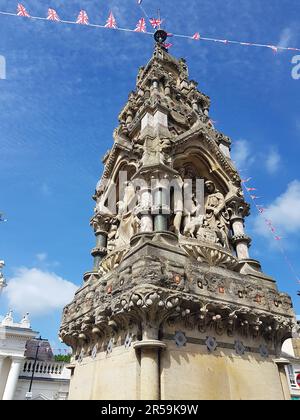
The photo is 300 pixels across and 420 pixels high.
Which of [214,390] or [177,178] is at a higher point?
[177,178]

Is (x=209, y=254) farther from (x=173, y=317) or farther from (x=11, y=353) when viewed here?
(x=11, y=353)

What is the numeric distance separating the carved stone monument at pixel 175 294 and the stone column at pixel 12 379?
17.5 meters

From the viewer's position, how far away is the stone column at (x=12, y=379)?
2162 centimetres

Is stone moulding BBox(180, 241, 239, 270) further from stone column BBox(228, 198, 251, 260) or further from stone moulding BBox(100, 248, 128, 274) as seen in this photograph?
stone moulding BBox(100, 248, 128, 274)

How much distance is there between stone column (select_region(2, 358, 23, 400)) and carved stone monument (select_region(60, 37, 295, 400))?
57.5 feet

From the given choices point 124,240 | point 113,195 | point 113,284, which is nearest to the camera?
point 113,284

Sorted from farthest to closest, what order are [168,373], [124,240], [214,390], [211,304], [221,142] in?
[221,142]
[124,240]
[211,304]
[214,390]
[168,373]

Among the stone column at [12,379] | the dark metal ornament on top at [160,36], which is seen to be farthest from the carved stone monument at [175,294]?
the stone column at [12,379]

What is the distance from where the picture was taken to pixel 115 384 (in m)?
5.99

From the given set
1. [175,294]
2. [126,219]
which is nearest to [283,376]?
[175,294]
